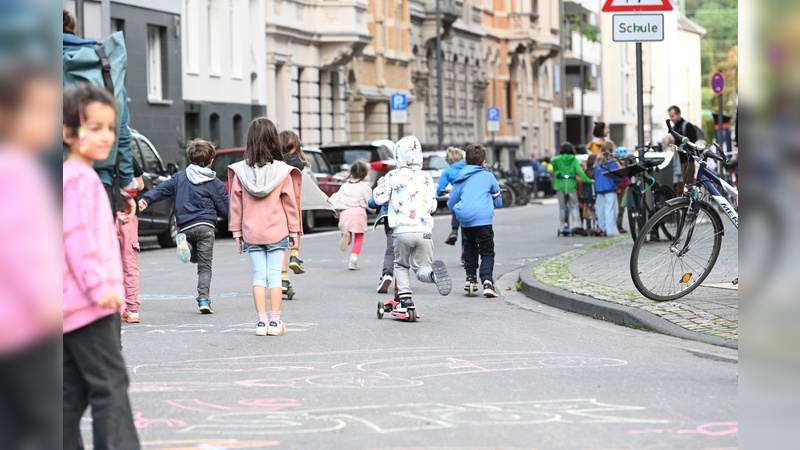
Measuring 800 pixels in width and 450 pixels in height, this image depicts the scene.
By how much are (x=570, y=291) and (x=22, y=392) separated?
A: 10423 millimetres

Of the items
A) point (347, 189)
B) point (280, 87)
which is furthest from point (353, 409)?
point (280, 87)

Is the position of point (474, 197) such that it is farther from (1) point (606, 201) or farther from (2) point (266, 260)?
(1) point (606, 201)

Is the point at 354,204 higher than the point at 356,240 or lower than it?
higher

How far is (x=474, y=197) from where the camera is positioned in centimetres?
1463

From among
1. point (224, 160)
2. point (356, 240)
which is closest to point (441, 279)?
point (356, 240)

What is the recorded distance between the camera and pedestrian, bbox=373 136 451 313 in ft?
41.1

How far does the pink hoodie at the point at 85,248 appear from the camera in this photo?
15.9 feet

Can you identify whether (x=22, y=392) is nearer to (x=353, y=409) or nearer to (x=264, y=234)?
(x=353, y=409)

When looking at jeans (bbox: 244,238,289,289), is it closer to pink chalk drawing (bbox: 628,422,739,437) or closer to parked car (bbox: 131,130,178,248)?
pink chalk drawing (bbox: 628,422,739,437)

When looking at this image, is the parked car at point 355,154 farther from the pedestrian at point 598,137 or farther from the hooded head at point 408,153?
the hooded head at point 408,153

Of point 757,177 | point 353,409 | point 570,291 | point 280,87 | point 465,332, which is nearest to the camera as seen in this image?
point 757,177

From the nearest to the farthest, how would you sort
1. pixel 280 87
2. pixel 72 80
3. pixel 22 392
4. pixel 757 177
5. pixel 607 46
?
pixel 757 177
pixel 22 392
pixel 72 80
pixel 280 87
pixel 607 46

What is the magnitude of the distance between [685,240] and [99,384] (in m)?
7.35

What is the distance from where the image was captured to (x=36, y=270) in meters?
3.69
